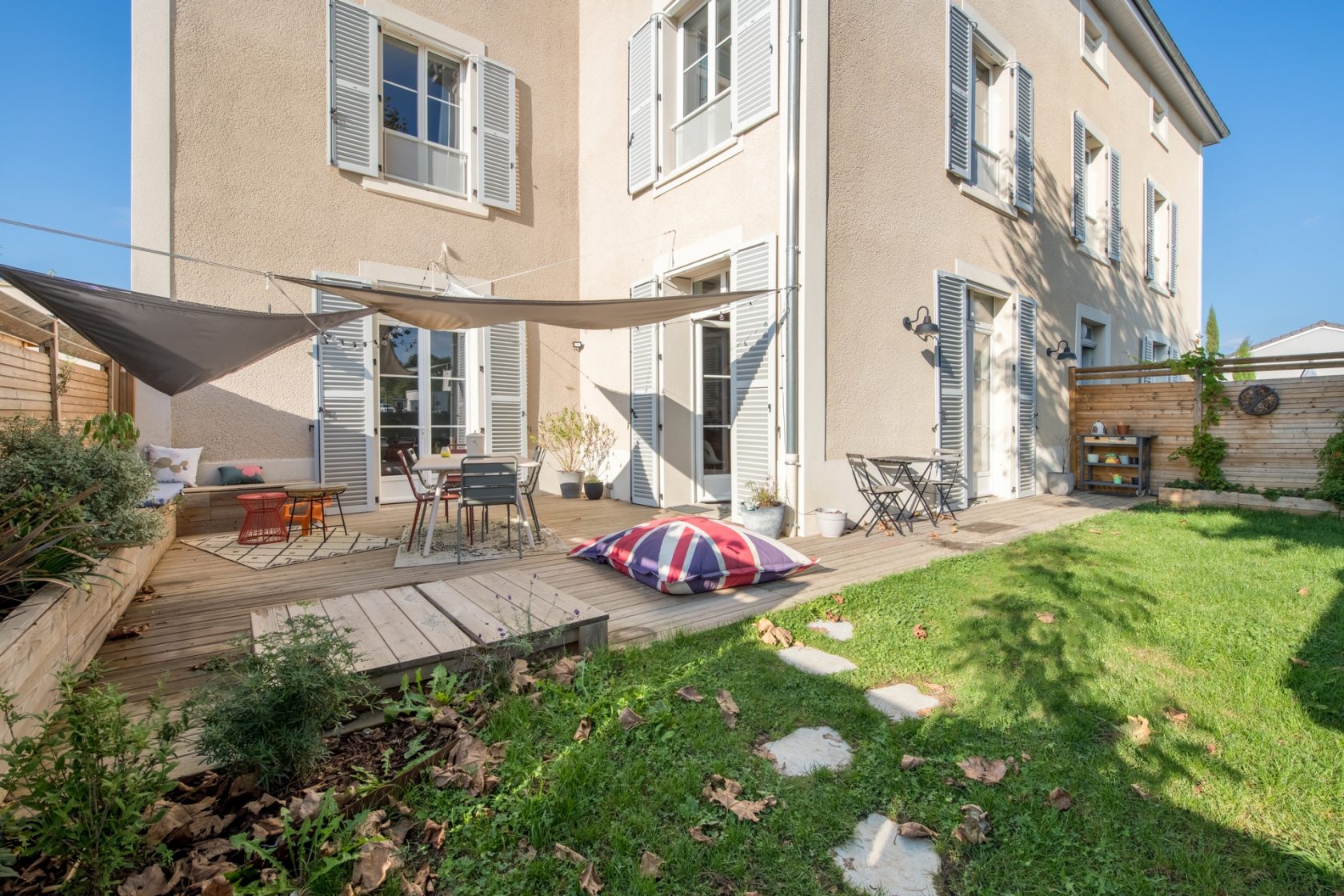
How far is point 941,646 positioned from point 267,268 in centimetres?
672

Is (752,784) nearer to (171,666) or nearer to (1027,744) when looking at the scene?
(1027,744)

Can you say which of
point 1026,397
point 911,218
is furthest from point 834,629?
point 1026,397

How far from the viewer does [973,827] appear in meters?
1.55

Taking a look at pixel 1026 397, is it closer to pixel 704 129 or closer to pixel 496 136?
pixel 704 129

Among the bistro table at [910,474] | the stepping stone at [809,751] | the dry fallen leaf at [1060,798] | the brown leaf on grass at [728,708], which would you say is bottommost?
the stepping stone at [809,751]

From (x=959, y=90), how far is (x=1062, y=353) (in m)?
3.69

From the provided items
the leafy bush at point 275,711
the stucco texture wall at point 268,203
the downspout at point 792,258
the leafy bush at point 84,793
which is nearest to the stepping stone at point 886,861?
the leafy bush at point 275,711

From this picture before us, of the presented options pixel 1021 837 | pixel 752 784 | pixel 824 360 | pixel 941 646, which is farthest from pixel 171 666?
pixel 824 360

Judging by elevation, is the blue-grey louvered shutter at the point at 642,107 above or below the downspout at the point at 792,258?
above

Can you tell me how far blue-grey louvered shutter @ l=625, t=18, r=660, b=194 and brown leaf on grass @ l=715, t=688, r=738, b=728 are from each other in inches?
231

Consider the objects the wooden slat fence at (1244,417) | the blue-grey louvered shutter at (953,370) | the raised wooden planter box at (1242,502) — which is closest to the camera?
the raised wooden planter box at (1242,502)

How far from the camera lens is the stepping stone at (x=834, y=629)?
2934 millimetres

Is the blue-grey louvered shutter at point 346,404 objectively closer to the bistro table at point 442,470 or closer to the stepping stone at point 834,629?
the bistro table at point 442,470

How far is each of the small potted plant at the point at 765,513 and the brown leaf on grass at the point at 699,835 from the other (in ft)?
11.7
